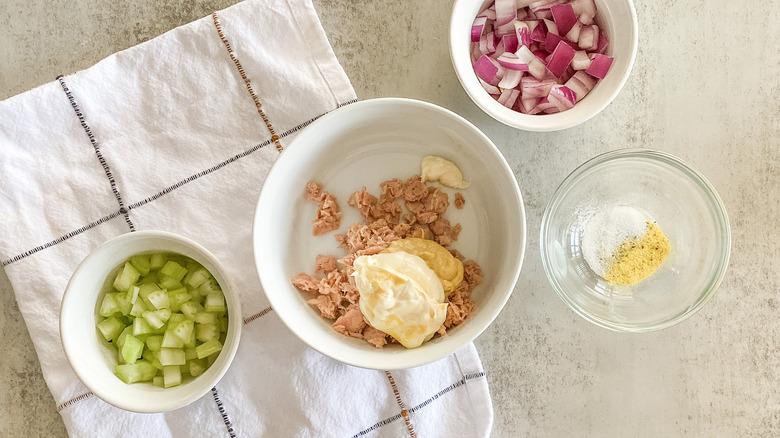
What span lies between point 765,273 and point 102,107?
1531mm

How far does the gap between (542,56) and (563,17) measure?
0.09m

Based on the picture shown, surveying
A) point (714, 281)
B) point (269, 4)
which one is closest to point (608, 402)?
point (714, 281)

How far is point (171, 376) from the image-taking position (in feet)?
4.16

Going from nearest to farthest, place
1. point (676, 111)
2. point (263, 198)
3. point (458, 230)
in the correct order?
point (263, 198) → point (458, 230) → point (676, 111)

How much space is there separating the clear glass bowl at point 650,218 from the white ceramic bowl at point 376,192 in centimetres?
19

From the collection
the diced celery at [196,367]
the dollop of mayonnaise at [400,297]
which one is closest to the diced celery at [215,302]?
the diced celery at [196,367]

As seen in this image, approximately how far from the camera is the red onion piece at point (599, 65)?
1.31 meters

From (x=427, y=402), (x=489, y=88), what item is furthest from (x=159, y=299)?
(x=489, y=88)

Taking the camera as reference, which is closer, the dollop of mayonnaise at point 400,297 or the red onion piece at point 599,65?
the dollop of mayonnaise at point 400,297

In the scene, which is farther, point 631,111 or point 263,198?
point 631,111

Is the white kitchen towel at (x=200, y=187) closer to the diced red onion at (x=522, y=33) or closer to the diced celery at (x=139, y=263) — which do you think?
the diced celery at (x=139, y=263)

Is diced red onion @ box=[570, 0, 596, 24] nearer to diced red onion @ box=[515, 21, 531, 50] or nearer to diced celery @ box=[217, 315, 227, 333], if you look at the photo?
diced red onion @ box=[515, 21, 531, 50]

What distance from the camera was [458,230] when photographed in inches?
52.6

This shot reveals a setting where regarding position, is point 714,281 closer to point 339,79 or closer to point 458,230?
point 458,230
